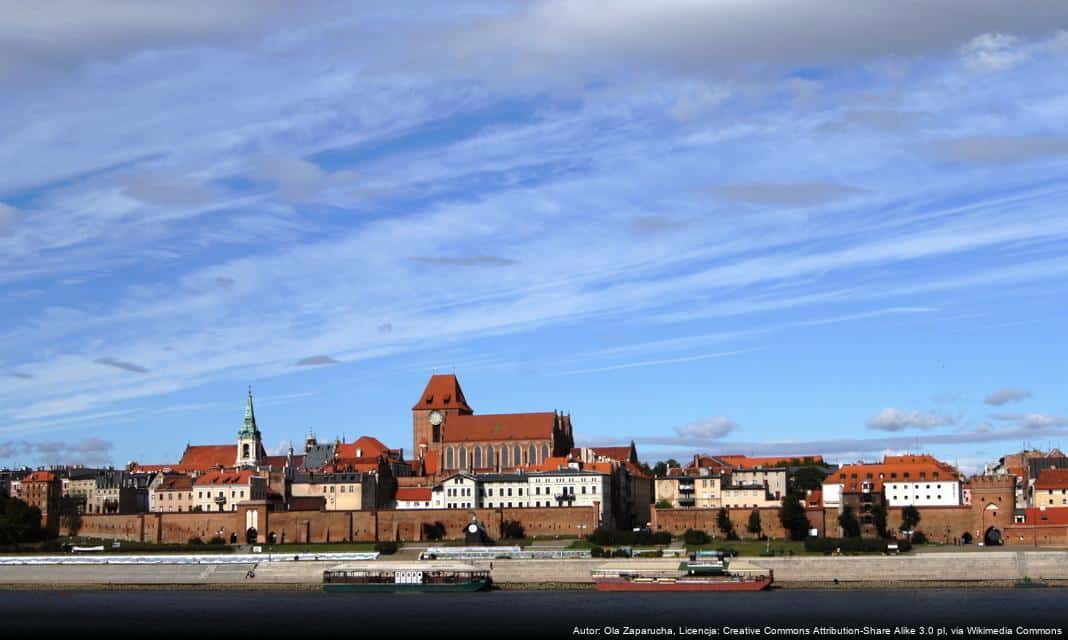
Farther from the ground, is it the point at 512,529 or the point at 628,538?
the point at 512,529

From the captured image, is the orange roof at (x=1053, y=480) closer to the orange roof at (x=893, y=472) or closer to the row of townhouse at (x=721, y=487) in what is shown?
the orange roof at (x=893, y=472)

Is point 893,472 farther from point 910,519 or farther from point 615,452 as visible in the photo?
point 615,452

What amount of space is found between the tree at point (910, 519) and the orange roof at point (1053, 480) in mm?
11852

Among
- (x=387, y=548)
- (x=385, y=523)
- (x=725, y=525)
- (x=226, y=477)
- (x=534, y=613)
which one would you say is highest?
(x=226, y=477)

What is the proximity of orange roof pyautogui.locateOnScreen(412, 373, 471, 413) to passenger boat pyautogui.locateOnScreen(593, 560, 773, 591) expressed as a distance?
206 ft

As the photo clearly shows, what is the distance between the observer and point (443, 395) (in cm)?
15125

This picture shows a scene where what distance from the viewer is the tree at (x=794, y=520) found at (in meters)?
109

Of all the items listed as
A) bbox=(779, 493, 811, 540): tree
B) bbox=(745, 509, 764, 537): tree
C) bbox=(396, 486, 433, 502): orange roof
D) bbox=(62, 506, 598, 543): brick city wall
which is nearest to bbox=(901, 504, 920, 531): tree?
bbox=(779, 493, 811, 540): tree

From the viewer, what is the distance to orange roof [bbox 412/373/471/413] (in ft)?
493

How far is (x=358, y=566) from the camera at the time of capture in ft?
302

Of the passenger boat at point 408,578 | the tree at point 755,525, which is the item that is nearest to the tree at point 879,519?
the tree at point 755,525

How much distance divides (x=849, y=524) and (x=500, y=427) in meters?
45.5

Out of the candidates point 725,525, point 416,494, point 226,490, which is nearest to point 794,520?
point 725,525

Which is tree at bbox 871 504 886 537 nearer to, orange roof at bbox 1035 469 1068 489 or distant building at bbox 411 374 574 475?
orange roof at bbox 1035 469 1068 489
